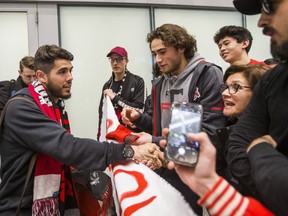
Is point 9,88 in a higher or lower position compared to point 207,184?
higher

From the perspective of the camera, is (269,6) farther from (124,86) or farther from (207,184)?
(124,86)

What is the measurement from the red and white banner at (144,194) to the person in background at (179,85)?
37 centimetres

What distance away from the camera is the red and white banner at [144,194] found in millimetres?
1424

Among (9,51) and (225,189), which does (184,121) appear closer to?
(225,189)

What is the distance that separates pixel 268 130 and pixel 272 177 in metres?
0.37

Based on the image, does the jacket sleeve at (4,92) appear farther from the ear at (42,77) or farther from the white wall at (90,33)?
the ear at (42,77)

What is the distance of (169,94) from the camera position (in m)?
2.54

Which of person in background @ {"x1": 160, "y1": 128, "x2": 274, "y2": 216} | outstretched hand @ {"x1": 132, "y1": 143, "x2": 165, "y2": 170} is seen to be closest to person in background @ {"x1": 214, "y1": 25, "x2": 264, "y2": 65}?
outstretched hand @ {"x1": 132, "y1": 143, "x2": 165, "y2": 170}

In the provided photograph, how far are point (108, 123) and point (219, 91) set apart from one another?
80cm

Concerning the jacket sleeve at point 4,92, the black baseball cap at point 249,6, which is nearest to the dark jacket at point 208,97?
the black baseball cap at point 249,6

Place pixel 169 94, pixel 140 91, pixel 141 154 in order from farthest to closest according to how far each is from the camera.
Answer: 1. pixel 140 91
2. pixel 169 94
3. pixel 141 154

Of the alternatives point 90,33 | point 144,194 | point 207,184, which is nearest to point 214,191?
point 207,184

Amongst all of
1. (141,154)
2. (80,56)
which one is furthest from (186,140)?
(80,56)

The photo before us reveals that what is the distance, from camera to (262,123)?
125 cm
